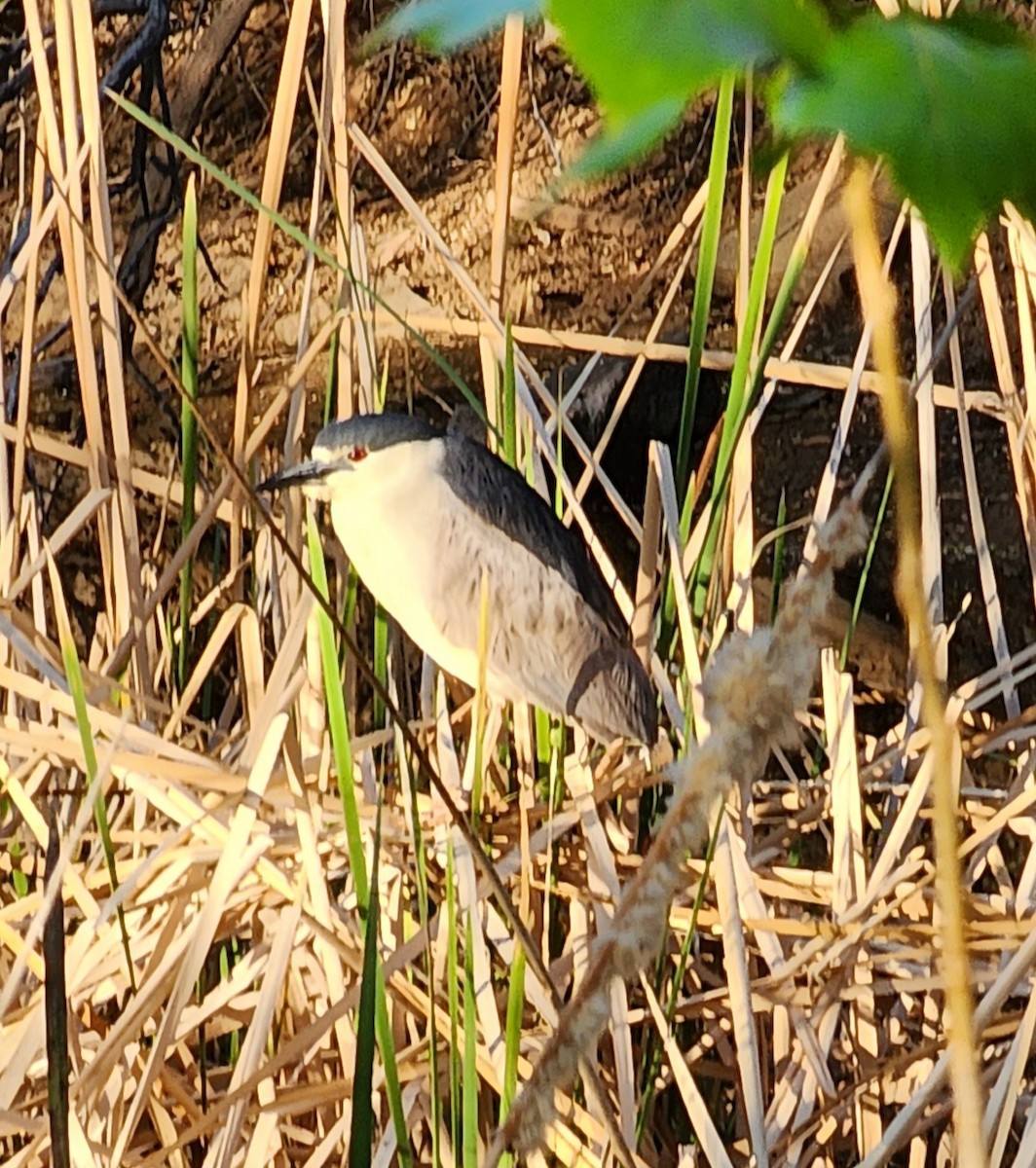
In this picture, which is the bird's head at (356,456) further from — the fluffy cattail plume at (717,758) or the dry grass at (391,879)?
the fluffy cattail plume at (717,758)

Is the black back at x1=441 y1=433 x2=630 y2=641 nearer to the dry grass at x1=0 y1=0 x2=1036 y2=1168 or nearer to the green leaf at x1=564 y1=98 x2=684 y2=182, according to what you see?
the dry grass at x1=0 y1=0 x2=1036 y2=1168

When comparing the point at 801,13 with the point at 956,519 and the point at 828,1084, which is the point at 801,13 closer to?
the point at 828,1084

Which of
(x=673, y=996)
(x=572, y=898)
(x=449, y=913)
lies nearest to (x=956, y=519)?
(x=572, y=898)

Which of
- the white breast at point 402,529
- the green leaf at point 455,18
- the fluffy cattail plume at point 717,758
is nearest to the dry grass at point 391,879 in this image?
the white breast at point 402,529

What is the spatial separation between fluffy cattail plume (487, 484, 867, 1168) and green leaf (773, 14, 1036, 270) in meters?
0.13

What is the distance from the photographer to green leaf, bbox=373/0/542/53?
0.34 meters

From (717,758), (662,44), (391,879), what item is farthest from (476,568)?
(662,44)

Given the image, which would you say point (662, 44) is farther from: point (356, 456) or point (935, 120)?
point (356, 456)

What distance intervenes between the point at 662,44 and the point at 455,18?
8 cm

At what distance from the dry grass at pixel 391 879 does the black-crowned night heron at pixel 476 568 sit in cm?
12

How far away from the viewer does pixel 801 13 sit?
0.31m

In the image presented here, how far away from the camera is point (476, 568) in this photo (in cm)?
172

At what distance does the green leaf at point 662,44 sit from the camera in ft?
0.96

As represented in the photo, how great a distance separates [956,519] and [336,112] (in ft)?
6.09
